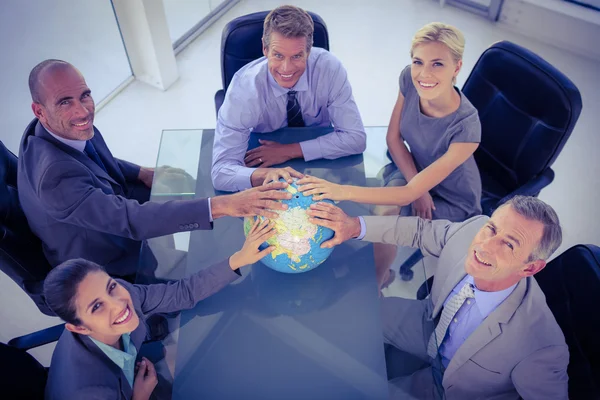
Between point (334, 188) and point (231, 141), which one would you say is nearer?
point (334, 188)

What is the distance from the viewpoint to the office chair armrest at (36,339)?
2145 mm

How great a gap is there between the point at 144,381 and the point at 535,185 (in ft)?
6.99

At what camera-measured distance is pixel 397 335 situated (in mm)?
2359

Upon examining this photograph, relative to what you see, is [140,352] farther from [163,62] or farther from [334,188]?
[163,62]

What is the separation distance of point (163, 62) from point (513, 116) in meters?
3.11

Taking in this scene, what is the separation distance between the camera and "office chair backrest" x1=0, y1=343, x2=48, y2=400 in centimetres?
191

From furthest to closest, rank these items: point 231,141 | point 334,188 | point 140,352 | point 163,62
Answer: point 163,62 < point 231,141 < point 334,188 < point 140,352

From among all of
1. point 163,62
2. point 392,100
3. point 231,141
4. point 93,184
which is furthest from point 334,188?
point 163,62

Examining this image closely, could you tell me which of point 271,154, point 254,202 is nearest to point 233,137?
point 271,154

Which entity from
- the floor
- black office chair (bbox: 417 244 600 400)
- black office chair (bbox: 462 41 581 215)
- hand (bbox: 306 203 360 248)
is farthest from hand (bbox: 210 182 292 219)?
black office chair (bbox: 462 41 581 215)

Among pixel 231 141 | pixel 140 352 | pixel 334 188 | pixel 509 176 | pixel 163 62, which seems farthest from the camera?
pixel 163 62

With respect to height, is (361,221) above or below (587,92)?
above

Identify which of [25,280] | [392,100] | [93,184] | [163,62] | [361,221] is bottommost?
[392,100]

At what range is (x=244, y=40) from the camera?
3004mm
